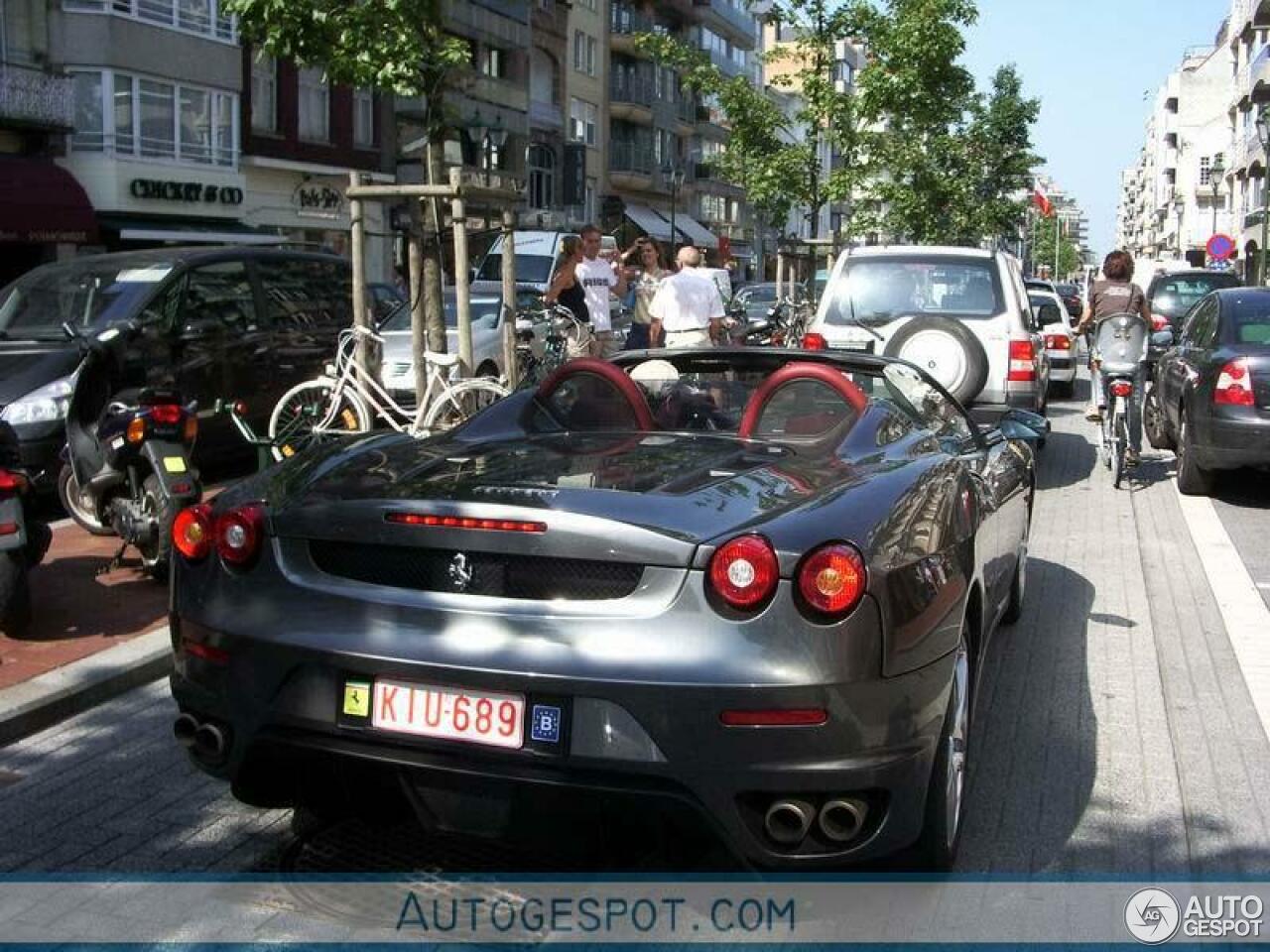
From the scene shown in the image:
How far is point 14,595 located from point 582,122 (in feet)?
179

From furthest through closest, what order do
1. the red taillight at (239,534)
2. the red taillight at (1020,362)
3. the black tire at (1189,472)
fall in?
the red taillight at (1020,362) < the black tire at (1189,472) < the red taillight at (239,534)

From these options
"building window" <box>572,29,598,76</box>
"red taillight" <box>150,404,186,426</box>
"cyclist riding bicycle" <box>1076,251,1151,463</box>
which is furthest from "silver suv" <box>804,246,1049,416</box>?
"building window" <box>572,29,598,76</box>

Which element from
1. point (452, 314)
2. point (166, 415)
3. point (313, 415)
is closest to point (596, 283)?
point (452, 314)

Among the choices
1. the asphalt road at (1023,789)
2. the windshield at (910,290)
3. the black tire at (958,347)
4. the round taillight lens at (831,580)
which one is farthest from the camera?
the windshield at (910,290)

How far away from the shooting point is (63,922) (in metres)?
3.64

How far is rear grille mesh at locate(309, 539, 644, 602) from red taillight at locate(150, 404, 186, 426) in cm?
388

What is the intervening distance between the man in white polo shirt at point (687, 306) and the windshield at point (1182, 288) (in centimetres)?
1293

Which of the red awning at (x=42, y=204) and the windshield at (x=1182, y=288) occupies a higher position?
the red awning at (x=42, y=204)

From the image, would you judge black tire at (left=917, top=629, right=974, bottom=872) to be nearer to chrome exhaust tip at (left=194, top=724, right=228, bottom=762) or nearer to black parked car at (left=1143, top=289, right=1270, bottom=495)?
chrome exhaust tip at (left=194, top=724, right=228, bottom=762)

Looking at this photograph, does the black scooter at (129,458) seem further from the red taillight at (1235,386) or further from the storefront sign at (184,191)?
the storefront sign at (184,191)

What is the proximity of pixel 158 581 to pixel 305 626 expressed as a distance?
400 cm

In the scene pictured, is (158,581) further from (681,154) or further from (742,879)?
(681,154)

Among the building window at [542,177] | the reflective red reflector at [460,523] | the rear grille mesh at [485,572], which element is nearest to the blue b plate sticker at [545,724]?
the rear grille mesh at [485,572]

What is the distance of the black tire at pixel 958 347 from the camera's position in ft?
33.1
